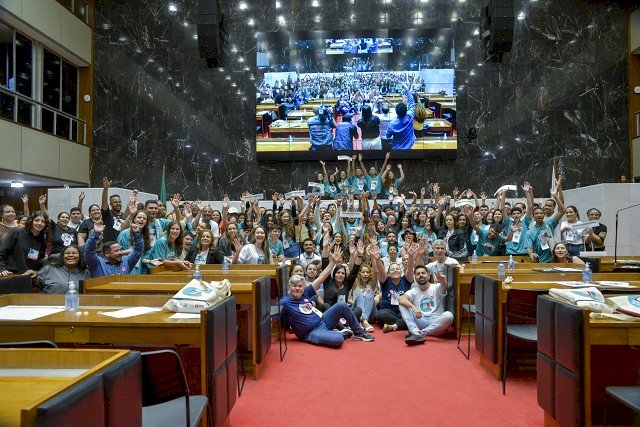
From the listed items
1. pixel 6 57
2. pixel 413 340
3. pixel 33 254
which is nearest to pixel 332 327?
pixel 413 340

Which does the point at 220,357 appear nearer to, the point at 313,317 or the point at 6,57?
the point at 313,317

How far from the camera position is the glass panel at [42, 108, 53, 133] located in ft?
39.9

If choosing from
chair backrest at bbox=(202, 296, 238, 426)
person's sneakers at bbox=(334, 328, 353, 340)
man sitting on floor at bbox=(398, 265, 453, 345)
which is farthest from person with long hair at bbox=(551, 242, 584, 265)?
chair backrest at bbox=(202, 296, 238, 426)

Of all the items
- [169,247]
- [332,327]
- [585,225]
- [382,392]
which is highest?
A: [585,225]

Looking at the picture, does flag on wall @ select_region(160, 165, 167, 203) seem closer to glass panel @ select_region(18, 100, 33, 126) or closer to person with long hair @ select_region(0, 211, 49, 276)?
glass panel @ select_region(18, 100, 33, 126)

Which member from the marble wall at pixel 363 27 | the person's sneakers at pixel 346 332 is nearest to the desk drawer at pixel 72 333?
the person's sneakers at pixel 346 332

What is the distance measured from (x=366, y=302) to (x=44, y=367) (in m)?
5.72

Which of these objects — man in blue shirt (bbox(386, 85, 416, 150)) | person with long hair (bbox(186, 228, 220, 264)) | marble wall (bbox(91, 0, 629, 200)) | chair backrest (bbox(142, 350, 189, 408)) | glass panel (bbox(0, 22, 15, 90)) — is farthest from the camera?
man in blue shirt (bbox(386, 85, 416, 150))

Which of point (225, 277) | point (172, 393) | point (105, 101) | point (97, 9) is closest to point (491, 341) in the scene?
point (225, 277)

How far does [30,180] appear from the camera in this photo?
12398 mm

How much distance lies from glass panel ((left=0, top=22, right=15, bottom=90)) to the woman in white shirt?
715 centimetres

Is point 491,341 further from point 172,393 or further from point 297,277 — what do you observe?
point 172,393

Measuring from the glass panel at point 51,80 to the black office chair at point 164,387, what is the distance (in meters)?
11.6

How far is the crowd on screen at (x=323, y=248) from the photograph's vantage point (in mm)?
6293
